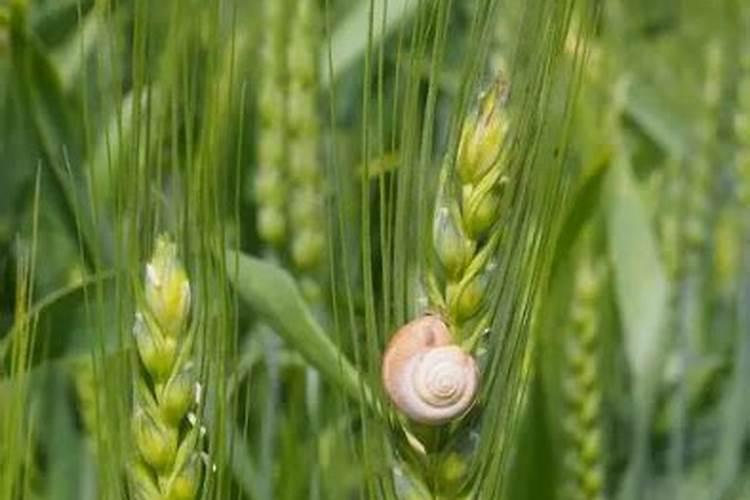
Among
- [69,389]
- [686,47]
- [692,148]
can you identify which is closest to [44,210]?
[69,389]

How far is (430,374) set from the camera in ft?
1.73

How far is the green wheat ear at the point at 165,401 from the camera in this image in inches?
20.7

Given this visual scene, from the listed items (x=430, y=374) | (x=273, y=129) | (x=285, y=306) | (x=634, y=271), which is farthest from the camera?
(x=634, y=271)

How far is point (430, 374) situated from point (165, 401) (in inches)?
A: 2.5

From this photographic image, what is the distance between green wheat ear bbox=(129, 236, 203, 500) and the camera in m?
0.53

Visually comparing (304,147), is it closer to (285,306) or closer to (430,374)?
(285,306)

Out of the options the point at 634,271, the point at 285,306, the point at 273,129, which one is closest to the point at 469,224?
the point at 285,306

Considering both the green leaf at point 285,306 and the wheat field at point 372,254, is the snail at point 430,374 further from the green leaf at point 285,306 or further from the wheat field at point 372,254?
the green leaf at point 285,306

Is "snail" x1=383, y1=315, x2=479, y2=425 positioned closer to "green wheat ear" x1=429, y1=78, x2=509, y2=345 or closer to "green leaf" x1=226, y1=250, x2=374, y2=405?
"green wheat ear" x1=429, y1=78, x2=509, y2=345

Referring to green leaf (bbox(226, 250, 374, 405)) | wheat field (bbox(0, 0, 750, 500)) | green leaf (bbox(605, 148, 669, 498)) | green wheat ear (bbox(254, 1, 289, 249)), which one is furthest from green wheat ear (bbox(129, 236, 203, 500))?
green leaf (bbox(605, 148, 669, 498))

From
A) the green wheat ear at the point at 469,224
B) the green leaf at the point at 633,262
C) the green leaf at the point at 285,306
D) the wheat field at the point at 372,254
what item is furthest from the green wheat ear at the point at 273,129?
the green wheat ear at the point at 469,224

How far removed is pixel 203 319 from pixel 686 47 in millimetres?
973

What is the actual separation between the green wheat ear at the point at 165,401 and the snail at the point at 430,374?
0.16ft

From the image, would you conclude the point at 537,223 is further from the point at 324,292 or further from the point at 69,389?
the point at 69,389
